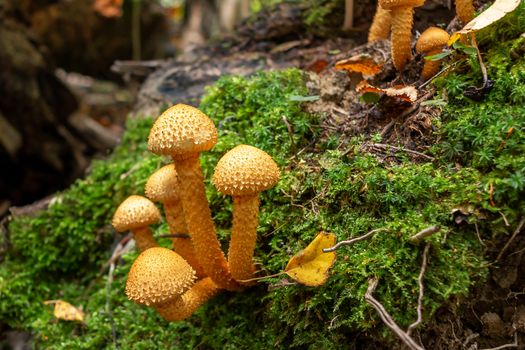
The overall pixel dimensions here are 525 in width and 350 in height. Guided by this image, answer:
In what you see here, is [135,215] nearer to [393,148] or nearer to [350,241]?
[350,241]

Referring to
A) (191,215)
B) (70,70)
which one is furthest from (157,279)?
(70,70)

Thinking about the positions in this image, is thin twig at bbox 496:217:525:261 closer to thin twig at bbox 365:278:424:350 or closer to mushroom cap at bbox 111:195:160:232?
thin twig at bbox 365:278:424:350

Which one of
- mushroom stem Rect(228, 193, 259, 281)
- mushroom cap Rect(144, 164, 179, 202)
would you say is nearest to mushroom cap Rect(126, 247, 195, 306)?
mushroom stem Rect(228, 193, 259, 281)

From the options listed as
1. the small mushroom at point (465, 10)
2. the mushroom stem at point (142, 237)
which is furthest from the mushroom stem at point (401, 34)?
the mushroom stem at point (142, 237)

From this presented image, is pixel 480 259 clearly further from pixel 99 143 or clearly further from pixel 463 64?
pixel 99 143

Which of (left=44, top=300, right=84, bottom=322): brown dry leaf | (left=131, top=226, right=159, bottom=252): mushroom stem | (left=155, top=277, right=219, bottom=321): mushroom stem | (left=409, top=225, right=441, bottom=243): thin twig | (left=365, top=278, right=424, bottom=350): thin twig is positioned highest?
(left=409, top=225, right=441, bottom=243): thin twig

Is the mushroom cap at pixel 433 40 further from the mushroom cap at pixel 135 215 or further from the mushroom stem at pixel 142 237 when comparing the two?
the mushroom stem at pixel 142 237
